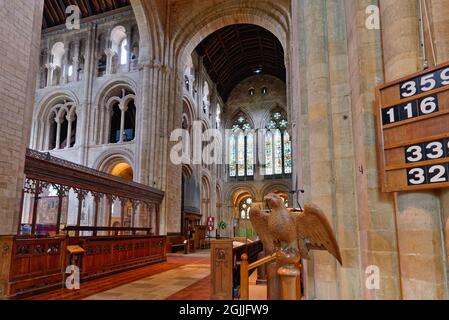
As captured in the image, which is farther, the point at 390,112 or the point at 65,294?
the point at 65,294

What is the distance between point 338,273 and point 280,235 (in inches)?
74.1

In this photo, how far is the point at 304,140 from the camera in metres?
5.21

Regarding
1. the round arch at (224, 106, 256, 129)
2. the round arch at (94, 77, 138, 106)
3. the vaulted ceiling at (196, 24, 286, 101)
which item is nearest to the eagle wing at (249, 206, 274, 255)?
the round arch at (94, 77, 138, 106)

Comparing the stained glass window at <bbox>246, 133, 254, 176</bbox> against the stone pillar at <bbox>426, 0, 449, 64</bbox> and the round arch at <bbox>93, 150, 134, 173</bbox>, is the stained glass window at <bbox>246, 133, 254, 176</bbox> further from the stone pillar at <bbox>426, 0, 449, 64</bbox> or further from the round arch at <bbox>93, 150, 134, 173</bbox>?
the stone pillar at <bbox>426, 0, 449, 64</bbox>

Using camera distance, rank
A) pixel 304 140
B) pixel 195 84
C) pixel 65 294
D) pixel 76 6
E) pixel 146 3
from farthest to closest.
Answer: pixel 195 84
pixel 76 6
pixel 146 3
pixel 65 294
pixel 304 140

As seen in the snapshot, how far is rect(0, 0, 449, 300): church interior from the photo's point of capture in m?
2.78

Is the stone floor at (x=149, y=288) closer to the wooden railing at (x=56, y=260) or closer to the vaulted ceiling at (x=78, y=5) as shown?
the wooden railing at (x=56, y=260)

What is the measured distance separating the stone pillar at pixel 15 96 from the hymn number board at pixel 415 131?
261 inches

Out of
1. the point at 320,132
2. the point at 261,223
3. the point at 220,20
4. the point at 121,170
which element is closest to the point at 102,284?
the point at 261,223

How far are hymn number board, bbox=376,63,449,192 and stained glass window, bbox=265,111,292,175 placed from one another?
21771 mm

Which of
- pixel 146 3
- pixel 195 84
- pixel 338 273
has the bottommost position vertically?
pixel 338 273

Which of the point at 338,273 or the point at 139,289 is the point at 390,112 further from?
the point at 139,289

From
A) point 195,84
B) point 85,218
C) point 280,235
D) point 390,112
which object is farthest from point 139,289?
point 195,84

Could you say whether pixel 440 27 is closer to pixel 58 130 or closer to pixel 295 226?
pixel 295 226
